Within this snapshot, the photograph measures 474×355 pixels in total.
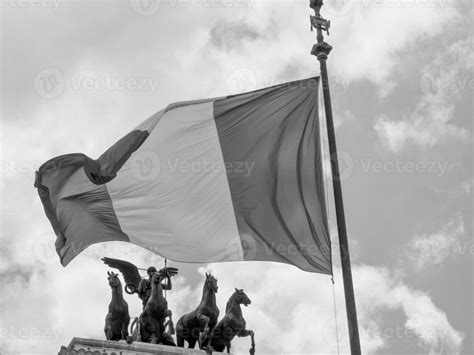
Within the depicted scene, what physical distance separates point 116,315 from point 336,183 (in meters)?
10.3

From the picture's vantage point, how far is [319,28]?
3133 cm

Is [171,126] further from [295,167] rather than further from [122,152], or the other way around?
[295,167]

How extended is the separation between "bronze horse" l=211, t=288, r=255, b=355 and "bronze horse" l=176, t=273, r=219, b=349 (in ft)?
1.26

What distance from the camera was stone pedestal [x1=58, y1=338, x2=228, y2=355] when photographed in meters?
30.6

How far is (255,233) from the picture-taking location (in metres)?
30.6

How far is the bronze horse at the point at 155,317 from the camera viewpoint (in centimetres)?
3281

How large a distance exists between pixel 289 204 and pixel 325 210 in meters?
1.26

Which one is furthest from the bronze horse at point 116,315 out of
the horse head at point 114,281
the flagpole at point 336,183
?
the flagpole at point 336,183

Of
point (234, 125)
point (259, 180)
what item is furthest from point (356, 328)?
point (234, 125)
